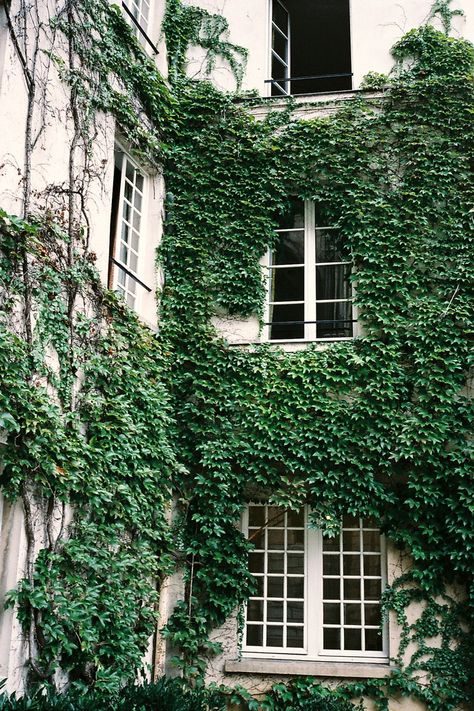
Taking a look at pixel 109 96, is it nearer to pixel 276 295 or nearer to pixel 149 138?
pixel 149 138

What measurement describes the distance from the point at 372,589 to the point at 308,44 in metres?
8.83

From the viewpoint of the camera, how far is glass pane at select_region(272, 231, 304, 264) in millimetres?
9523

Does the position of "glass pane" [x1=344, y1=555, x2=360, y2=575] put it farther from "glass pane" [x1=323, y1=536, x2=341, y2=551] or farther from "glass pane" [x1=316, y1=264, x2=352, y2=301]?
"glass pane" [x1=316, y1=264, x2=352, y2=301]

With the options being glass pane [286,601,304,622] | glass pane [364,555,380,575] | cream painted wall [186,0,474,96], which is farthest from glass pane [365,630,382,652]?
cream painted wall [186,0,474,96]

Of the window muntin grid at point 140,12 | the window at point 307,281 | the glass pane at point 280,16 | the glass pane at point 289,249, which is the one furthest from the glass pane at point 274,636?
the glass pane at point 280,16

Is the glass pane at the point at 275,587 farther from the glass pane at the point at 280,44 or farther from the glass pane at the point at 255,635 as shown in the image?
the glass pane at the point at 280,44

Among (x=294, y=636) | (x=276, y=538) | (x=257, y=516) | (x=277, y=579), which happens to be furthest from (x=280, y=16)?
(x=294, y=636)

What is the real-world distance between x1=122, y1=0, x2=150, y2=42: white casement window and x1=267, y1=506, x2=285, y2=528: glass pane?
19.3 ft

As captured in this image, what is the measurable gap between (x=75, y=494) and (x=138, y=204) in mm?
4004

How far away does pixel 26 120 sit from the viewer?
648 cm

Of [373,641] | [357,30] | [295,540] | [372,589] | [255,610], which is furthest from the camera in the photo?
[357,30]

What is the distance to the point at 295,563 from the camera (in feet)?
28.3

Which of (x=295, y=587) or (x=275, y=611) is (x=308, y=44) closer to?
(x=295, y=587)

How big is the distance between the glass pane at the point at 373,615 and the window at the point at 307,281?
9.95 feet
